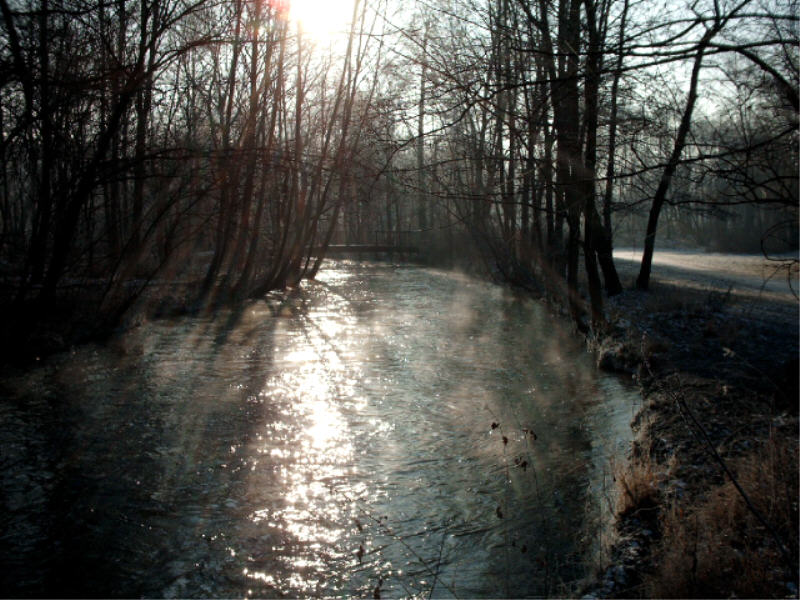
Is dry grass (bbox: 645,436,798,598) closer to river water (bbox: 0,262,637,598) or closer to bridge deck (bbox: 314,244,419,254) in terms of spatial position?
river water (bbox: 0,262,637,598)

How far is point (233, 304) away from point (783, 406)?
15.9 meters

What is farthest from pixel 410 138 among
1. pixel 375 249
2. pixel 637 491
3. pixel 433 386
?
pixel 375 249

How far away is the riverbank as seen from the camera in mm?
4070

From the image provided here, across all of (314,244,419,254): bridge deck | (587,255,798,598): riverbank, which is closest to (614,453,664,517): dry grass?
(587,255,798,598): riverbank

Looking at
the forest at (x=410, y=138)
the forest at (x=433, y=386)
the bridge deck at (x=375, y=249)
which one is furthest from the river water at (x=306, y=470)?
the bridge deck at (x=375, y=249)

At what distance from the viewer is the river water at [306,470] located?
4992mm

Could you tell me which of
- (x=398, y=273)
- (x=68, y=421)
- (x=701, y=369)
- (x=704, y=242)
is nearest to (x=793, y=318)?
(x=701, y=369)

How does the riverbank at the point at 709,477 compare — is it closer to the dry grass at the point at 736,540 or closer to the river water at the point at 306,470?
the dry grass at the point at 736,540

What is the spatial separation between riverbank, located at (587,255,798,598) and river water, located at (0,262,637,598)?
1.27 feet

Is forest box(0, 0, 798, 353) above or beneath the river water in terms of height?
above

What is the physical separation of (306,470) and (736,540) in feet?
13.0

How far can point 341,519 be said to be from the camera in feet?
19.2

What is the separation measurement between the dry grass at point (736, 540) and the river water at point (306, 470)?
0.67 meters

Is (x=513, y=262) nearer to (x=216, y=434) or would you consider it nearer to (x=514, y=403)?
(x=514, y=403)
